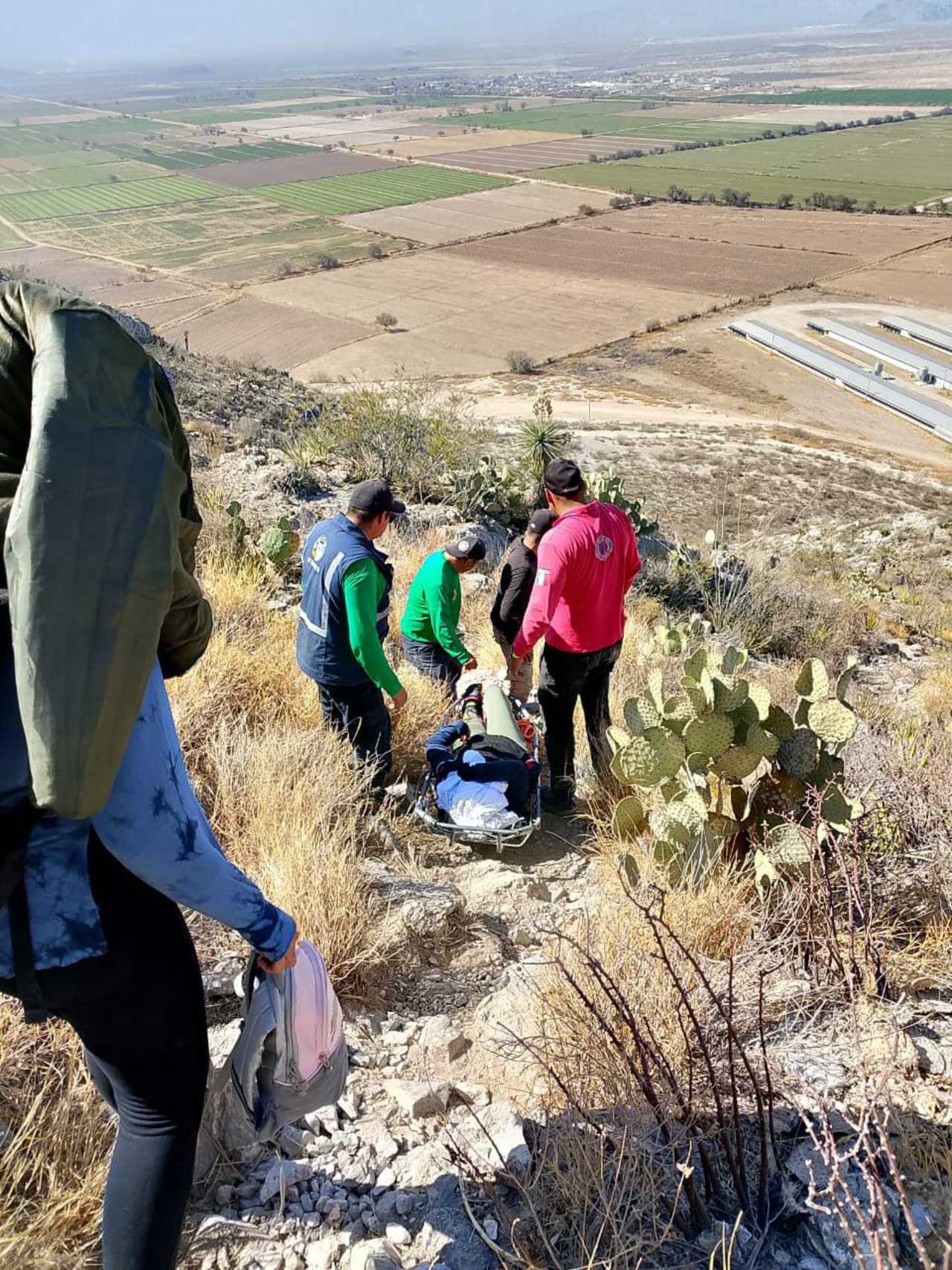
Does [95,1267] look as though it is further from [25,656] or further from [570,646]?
[570,646]

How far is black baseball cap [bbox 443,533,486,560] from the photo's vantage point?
4.43 meters

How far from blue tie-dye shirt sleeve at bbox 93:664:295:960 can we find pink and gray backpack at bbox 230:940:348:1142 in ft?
0.77

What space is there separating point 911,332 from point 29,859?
4343 cm

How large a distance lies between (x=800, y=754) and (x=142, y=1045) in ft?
7.65

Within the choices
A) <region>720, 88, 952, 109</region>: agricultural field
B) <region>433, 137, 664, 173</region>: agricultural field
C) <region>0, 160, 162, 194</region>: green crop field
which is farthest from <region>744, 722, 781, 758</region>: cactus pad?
<region>720, 88, 952, 109</region>: agricultural field

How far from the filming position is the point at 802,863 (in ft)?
9.28

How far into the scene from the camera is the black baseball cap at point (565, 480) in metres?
3.92

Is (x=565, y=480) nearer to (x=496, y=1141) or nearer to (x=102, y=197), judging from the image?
(x=496, y=1141)

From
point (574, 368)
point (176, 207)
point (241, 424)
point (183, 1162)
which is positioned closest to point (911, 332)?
point (574, 368)

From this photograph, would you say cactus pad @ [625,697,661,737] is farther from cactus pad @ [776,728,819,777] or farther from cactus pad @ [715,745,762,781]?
cactus pad @ [776,728,819,777]

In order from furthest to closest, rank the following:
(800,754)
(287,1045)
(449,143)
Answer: (449,143) < (800,754) < (287,1045)

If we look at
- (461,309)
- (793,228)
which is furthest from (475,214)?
(461,309)

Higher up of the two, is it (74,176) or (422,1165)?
(74,176)

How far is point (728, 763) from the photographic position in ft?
10.3
